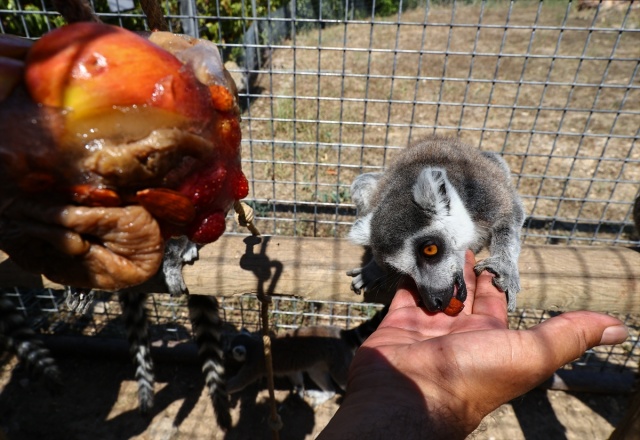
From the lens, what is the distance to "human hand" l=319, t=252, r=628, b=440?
108cm

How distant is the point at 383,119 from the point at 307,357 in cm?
403

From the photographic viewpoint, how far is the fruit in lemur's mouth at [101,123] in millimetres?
736

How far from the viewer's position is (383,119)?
19.9 ft

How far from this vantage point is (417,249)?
1879 mm

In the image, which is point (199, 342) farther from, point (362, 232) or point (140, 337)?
point (362, 232)

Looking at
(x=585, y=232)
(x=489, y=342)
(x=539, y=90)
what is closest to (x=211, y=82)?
(x=489, y=342)

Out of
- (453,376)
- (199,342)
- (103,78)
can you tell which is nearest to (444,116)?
(199,342)

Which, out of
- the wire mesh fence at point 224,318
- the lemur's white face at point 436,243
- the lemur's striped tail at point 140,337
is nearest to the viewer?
the lemur's white face at point 436,243

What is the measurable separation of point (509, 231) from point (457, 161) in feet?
1.43

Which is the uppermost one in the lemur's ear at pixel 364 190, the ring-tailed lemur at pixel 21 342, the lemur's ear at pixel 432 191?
the lemur's ear at pixel 432 191

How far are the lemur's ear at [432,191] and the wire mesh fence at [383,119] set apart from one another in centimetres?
98

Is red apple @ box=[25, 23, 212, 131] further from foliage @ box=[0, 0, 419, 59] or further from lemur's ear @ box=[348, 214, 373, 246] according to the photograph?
foliage @ box=[0, 0, 419, 59]

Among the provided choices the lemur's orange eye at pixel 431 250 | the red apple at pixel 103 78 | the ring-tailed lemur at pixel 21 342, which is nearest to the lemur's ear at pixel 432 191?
the lemur's orange eye at pixel 431 250

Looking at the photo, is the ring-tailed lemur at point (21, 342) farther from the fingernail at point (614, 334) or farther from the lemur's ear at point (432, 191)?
the fingernail at point (614, 334)
